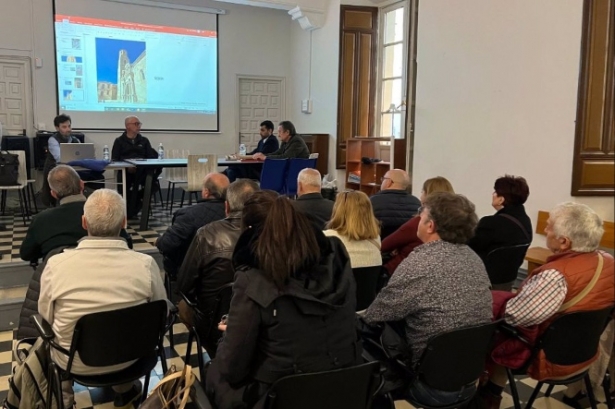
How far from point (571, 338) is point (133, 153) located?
620cm

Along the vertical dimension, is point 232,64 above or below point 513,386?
above

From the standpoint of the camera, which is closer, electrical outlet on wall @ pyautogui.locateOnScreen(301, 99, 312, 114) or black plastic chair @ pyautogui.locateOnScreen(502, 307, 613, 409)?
black plastic chair @ pyautogui.locateOnScreen(502, 307, 613, 409)

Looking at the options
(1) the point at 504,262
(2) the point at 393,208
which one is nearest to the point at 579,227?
(1) the point at 504,262

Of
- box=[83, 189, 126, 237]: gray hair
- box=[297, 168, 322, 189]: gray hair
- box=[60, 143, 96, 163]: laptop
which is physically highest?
box=[60, 143, 96, 163]: laptop

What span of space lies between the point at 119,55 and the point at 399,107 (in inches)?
181

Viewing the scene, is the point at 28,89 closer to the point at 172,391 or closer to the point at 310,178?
the point at 310,178

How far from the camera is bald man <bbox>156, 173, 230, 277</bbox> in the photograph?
10.5 feet

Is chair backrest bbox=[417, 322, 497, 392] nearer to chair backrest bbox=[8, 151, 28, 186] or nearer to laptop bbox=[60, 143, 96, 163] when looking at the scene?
laptop bbox=[60, 143, 96, 163]

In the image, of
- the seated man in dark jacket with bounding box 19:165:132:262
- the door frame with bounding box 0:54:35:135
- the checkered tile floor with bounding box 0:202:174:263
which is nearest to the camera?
the seated man in dark jacket with bounding box 19:165:132:262

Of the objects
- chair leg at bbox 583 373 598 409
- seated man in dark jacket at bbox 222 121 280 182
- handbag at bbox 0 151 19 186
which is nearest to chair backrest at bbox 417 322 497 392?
chair leg at bbox 583 373 598 409

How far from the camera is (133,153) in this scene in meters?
7.12

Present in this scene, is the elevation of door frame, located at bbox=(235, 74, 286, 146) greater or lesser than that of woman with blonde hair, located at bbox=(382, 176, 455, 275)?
greater

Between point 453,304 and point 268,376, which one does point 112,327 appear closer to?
point 268,376

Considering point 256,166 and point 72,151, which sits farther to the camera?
point 256,166
